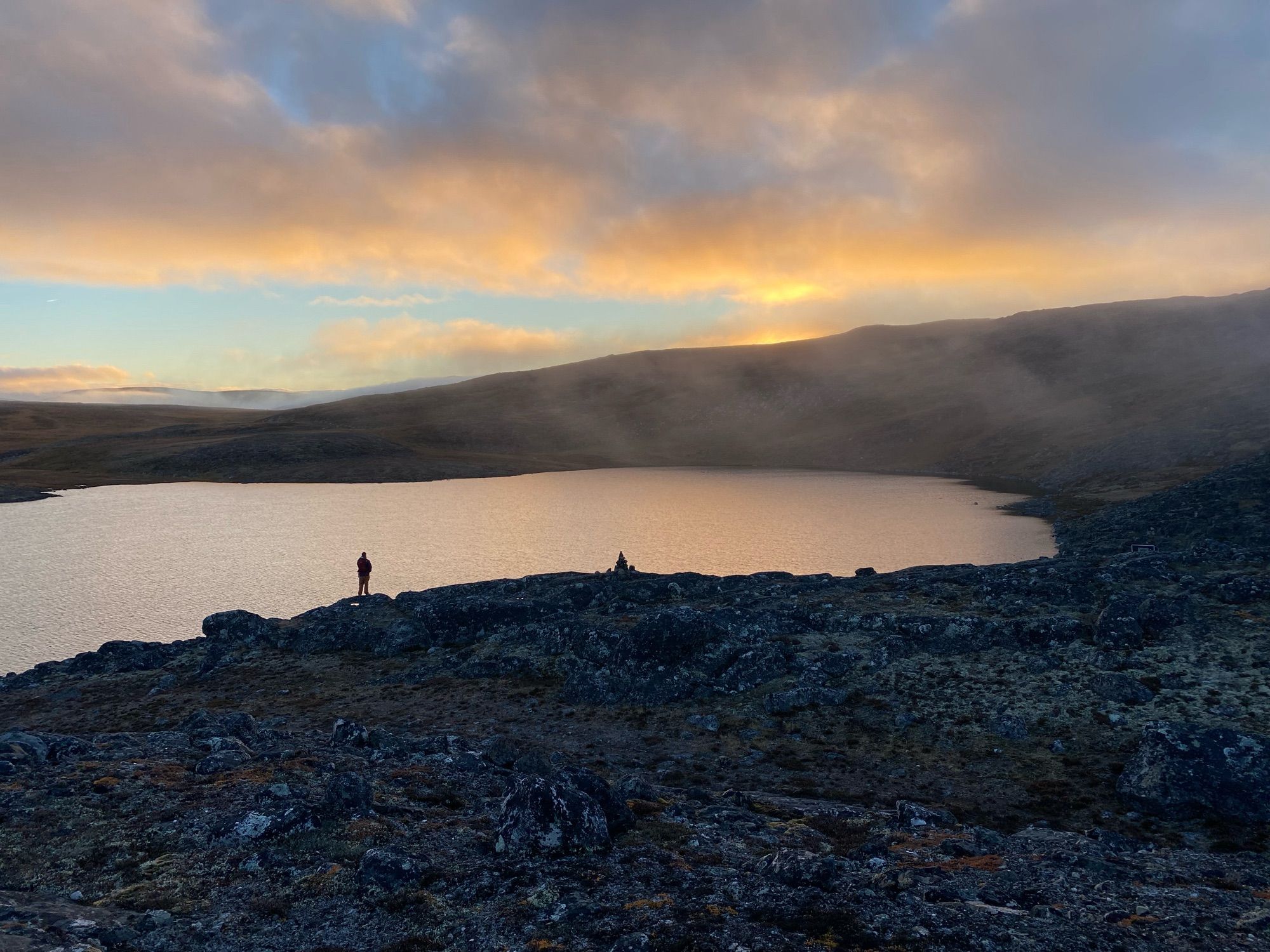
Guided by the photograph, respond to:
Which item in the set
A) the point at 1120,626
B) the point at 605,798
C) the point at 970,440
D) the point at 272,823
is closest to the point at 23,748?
the point at 272,823

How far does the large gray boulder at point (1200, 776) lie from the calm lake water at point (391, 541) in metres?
34.1

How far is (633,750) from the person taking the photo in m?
19.6

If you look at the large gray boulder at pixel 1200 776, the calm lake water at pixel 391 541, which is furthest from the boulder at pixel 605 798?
the calm lake water at pixel 391 541

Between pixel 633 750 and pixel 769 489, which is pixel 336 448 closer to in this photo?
pixel 769 489

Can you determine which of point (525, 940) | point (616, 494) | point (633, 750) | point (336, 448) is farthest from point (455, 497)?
point (525, 940)

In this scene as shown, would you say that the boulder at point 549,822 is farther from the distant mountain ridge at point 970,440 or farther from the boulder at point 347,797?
the distant mountain ridge at point 970,440

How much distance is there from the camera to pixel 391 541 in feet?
216

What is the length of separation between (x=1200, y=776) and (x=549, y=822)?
13424 mm

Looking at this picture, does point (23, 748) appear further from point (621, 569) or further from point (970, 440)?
point (970, 440)

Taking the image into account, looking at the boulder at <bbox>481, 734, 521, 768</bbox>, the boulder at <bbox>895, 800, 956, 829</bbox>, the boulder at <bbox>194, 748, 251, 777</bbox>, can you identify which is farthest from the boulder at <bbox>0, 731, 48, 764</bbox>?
the boulder at <bbox>895, 800, 956, 829</bbox>

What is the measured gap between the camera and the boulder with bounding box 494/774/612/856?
12023 millimetres

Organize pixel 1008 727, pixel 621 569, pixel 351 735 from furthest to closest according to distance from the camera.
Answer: pixel 621 569 → pixel 1008 727 → pixel 351 735

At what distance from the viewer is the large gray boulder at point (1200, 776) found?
47.2ft

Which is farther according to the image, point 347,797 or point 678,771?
point 678,771
